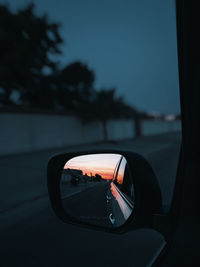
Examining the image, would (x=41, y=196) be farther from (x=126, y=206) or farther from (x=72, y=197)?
(x=126, y=206)

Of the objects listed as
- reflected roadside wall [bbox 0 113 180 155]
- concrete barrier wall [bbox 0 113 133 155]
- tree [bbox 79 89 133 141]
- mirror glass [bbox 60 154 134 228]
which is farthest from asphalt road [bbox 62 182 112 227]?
tree [bbox 79 89 133 141]

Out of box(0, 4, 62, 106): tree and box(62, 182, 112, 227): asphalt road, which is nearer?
box(62, 182, 112, 227): asphalt road

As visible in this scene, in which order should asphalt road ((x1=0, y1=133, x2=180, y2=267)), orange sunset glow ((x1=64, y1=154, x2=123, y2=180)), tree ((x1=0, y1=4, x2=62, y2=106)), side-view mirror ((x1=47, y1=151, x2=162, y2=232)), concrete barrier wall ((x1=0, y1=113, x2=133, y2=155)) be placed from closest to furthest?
side-view mirror ((x1=47, y1=151, x2=162, y2=232)) < orange sunset glow ((x1=64, y1=154, x2=123, y2=180)) < asphalt road ((x1=0, y1=133, x2=180, y2=267)) < concrete barrier wall ((x1=0, y1=113, x2=133, y2=155)) < tree ((x1=0, y1=4, x2=62, y2=106))

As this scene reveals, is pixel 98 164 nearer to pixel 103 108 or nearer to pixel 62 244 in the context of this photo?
pixel 62 244

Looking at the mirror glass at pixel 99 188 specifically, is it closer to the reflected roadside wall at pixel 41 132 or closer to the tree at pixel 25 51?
the reflected roadside wall at pixel 41 132

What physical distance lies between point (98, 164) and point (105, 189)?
19 cm

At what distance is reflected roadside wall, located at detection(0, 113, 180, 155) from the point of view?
1420cm

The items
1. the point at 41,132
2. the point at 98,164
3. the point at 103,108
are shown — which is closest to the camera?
the point at 98,164

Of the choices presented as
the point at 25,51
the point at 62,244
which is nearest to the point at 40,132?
the point at 25,51

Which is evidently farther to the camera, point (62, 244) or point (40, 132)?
point (40, 132)

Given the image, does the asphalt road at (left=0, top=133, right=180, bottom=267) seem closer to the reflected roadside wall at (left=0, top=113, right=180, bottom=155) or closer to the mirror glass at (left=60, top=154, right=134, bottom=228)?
the mirror glass at (left=60, top=154, right=134, bottom=228)

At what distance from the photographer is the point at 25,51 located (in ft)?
56.2

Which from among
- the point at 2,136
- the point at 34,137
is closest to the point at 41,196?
the point at 2,136

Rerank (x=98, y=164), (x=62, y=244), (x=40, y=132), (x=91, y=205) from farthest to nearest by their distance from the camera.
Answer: (x=40, y=132), (x=62, y=244), (x=91, y=205), (x=98, y=164)
